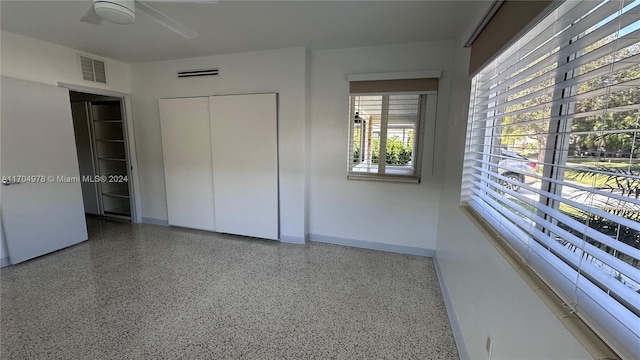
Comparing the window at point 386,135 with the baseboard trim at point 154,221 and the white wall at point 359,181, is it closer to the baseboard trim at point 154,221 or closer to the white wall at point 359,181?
the white wall at point 359,181

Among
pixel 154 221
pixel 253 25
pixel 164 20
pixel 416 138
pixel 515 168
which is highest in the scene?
pixel 253 25

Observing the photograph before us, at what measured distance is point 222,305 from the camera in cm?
224

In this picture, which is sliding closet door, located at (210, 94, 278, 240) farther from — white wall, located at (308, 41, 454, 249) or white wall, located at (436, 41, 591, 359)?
white wall, located at (436, 41, 591, 359)

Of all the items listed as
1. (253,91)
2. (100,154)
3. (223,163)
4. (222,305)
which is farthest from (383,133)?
(100,154)

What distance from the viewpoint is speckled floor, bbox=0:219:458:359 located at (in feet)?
5.87

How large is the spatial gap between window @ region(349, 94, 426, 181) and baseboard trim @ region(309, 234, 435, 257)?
2.97 ft

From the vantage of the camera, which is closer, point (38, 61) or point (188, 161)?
point (38, 61)

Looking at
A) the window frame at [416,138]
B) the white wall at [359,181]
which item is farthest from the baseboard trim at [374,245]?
the window frame at [416,138]

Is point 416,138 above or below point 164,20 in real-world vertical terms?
below

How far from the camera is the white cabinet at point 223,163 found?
11.2 feet

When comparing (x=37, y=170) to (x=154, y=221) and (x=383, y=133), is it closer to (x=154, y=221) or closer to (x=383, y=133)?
(x=154, y=221)

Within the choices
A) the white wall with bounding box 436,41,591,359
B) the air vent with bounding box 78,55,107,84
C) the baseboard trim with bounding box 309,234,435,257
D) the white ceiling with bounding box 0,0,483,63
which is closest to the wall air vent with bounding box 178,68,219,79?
the white ceiling with bounding box 0,0,483,63

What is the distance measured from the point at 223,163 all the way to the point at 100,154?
269 centimetres

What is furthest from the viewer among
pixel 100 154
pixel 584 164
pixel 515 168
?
pixel 100 154
